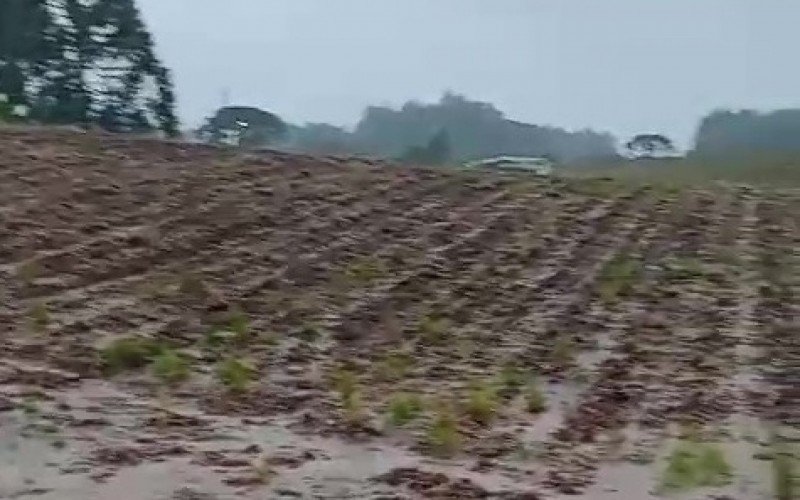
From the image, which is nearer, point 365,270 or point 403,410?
point 403,410

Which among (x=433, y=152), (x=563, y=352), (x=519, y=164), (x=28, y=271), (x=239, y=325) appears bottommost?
(x=563, y=352)

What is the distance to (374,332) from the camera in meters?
8.25

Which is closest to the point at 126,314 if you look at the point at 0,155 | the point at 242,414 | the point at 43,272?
the point at 43,272

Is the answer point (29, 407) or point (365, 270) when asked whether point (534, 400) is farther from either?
point (365, 270)

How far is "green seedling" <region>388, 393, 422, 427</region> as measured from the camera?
6.03m

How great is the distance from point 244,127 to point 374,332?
1082 cm

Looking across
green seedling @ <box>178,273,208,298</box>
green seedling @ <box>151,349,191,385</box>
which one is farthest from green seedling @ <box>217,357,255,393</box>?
green seedling @ <box>178,273,208,298</box>

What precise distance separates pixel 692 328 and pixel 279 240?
332 centimetres

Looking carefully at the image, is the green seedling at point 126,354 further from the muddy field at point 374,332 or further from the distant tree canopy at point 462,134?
the distant tree canopy at point 462,134

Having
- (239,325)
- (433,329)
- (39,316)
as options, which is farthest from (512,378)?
(39,316)

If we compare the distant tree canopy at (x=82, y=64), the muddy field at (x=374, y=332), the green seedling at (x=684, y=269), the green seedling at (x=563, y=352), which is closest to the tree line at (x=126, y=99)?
the distant tree canopy at (x=82, y=64)

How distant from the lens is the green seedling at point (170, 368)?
6.82m

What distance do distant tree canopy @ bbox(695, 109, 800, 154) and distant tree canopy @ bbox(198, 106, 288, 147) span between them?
4.83m

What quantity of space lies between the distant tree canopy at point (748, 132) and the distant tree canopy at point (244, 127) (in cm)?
483
